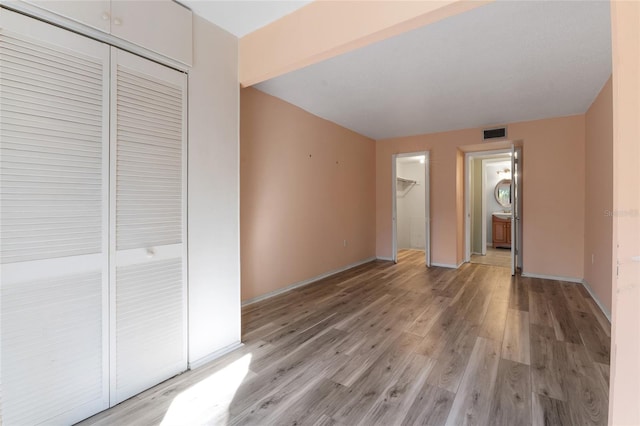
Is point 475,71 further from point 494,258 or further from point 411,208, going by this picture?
point 411,208

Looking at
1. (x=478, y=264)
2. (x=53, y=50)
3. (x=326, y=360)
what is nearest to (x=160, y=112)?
(x=53, y=50)

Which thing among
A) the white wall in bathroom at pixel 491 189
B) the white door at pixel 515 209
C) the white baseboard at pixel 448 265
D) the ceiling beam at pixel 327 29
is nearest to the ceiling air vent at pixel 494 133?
the white door at pixel 515 209

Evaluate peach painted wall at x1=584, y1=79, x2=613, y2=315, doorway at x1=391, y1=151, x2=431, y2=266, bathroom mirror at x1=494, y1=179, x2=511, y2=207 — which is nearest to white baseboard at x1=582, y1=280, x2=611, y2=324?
peach painted wall at x1=584, y1=79, x2=613, y2=315

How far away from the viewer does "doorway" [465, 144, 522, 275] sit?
15.2 feet

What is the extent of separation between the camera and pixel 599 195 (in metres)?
3.27

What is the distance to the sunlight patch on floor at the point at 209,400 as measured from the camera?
1561 millimetres

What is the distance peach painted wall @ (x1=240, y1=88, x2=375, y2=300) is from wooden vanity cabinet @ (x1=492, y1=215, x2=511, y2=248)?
428 centimetres

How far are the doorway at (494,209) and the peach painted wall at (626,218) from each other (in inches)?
174

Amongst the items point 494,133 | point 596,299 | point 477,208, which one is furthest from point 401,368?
point 477,208

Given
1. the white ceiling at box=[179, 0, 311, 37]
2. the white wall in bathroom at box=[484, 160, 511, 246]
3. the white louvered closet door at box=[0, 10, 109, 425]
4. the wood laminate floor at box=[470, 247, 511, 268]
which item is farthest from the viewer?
the white wall in bathroom at box=[484, 160, 511, 246]

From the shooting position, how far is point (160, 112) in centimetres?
185

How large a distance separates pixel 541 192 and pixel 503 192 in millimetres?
3523

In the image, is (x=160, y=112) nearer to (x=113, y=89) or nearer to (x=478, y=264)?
(x=113, y=89)

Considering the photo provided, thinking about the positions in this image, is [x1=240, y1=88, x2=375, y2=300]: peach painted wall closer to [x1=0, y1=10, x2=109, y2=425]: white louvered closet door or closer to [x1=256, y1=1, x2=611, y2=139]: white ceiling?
[x1=256, y1=1, x2=611, y2=139]: white ceiling
